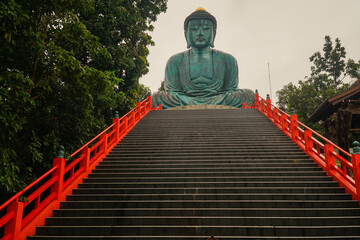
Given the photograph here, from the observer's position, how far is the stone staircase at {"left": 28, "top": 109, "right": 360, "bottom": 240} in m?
4.48

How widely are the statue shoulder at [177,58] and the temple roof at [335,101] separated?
28.3ft

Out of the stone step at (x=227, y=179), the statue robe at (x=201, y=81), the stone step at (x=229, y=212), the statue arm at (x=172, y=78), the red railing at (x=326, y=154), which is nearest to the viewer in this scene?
the stone step at (x=229, y=212)

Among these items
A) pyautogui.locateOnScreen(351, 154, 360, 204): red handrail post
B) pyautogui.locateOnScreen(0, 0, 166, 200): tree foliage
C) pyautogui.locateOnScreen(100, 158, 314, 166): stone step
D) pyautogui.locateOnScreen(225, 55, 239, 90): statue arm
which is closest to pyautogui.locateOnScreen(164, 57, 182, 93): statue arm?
pyautogui.locateOnScreen(225, 55, 239, 90): statue arm

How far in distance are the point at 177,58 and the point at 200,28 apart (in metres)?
2.29

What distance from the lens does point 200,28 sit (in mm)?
17578

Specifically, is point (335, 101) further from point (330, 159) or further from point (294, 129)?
point (330, 159)

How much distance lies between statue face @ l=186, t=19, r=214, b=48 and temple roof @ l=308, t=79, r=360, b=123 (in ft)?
27.2

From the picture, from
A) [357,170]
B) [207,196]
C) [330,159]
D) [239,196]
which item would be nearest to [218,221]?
[207,196]

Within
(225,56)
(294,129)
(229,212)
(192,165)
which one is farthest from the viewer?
(225,56)

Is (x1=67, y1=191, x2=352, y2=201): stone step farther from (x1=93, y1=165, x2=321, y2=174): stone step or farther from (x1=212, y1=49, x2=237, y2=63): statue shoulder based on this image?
(x1=212, y1=49, x2=237, y2=63): statue shoulder

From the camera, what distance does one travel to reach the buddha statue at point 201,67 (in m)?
17.0

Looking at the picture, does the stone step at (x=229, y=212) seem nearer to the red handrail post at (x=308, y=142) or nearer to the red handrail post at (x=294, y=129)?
the red handrail post at (x=308, y=142)

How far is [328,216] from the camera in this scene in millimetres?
4812

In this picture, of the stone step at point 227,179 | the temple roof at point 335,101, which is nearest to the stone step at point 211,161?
the stone step at point 227,179
